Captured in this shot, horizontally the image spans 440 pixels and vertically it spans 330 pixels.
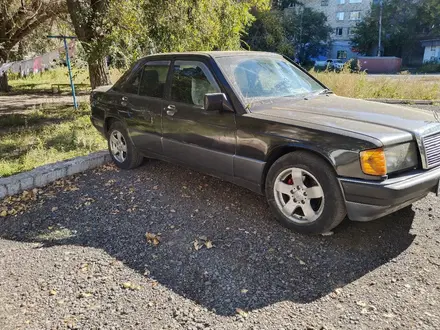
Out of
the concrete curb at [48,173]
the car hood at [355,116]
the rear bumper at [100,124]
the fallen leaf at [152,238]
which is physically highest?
the car hood at [355,116]

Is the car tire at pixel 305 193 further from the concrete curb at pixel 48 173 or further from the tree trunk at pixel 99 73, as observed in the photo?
the tree trunk at pixel 99 73

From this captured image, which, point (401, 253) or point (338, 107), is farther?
point (338, 107)

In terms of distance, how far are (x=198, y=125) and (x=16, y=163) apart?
3457 millimetres

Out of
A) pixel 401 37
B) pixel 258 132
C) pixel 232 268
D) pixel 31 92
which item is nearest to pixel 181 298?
pixel 232 268

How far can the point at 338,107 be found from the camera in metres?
3.78

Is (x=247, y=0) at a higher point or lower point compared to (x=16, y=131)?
higher

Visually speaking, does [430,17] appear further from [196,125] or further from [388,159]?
[388,159]

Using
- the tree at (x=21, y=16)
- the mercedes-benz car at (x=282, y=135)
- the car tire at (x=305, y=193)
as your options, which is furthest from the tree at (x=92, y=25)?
the car tire at (x=305, y=193)

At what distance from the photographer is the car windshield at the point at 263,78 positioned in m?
3.95

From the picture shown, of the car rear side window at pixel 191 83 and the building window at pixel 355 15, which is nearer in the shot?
the car rear side window at pixel 191 83

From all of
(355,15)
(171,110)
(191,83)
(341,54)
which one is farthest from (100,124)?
(355,15)

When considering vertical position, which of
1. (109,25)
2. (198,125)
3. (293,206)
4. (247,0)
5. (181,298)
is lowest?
(181,298)

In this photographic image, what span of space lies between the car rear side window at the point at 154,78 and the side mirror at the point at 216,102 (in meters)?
1.18

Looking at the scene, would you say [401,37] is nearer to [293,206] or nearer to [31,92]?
[31,92]
